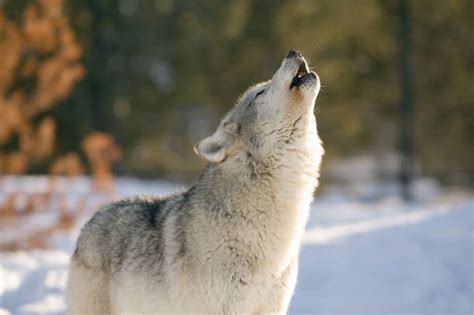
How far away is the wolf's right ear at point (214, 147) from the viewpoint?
5043 millimetres

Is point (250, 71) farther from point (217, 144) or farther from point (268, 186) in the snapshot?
point (268, 186)

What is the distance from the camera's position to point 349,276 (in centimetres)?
998

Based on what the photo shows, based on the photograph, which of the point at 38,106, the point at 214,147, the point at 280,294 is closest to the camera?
the point at 280,294

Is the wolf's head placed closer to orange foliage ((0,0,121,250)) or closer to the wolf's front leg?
the wolf's front leg

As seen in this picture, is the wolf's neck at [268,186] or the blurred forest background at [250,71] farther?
the blurred forest background at [250,71]

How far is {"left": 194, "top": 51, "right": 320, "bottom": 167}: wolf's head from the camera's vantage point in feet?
16.7

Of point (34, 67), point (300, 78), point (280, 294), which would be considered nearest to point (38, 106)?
point (34, 67)

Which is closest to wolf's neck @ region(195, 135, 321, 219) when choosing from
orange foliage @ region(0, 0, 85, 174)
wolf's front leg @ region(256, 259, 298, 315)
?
wolf's front leg @ region(256, 259, 298, 315)

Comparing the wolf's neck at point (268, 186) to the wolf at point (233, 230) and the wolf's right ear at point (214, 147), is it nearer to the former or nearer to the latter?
the wolf at point (233, 230)

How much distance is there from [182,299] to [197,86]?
2244 cm

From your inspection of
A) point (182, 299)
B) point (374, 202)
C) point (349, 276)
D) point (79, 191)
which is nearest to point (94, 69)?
point (79, 191)

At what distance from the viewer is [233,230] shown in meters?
4.91

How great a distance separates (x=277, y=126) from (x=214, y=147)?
449 mm

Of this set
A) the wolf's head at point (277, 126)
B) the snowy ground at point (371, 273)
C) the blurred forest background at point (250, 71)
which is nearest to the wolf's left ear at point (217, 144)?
the wolf's head at point (277, 126)
